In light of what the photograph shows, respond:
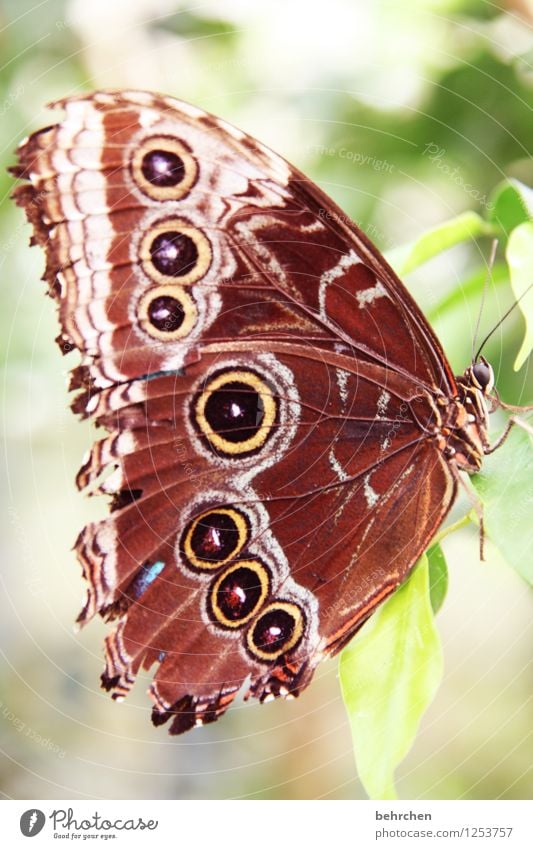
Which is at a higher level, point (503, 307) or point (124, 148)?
point (124, 148)

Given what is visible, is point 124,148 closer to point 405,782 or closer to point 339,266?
point 339,266

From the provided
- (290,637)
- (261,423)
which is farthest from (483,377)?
(290,637)

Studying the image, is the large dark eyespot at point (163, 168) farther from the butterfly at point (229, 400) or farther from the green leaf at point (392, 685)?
the green leaf at point (392, 685)

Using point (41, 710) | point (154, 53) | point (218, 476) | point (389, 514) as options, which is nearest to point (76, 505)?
point (41, 710)

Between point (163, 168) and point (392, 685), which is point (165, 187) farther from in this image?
point (392, 685)

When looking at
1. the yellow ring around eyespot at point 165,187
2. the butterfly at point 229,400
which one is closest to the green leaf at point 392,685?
the butterfly at point 229,400
